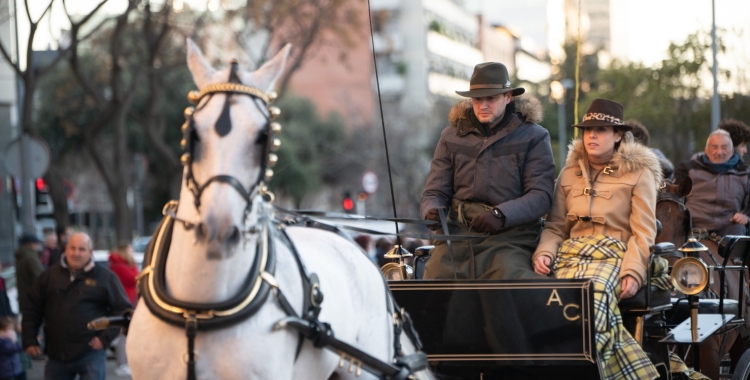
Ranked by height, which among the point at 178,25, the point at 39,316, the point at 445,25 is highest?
the point at 445,25

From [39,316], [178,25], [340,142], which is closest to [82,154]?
[340,142]

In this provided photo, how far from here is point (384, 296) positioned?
197 inches

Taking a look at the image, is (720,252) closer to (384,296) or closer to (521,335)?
(521,335)

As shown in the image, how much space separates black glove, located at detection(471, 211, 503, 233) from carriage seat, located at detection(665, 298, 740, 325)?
2030 millimetres

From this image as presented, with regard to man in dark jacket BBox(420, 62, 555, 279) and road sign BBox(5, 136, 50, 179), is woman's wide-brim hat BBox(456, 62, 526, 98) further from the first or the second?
road sign BBox(5, 136, 50, 179)

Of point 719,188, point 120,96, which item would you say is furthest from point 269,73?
point 120,96

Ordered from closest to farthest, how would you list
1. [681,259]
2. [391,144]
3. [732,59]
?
[681,259], [732,59], [391,144]

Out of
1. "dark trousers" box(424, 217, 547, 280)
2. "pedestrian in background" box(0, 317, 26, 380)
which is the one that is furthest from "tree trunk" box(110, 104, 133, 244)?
"dark trousers" box(424, 217, 547, 280)

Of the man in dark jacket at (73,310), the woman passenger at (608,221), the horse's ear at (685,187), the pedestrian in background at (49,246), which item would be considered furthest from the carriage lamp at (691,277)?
the pedestrian in background at (49,246)

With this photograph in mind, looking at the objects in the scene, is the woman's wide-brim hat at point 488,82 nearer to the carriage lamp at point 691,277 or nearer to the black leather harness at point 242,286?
the carriage lamp at point 691,277

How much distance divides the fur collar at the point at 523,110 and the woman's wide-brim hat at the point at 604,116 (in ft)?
0.96

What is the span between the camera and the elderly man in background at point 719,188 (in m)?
9.09

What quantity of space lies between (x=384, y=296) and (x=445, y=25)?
65.5m

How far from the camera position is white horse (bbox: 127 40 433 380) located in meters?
3.59
